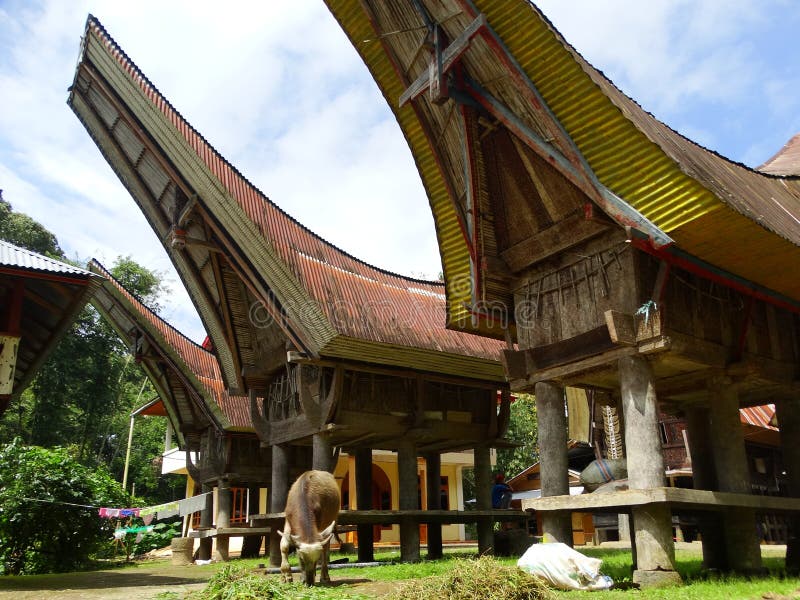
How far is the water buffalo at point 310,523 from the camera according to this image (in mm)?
9625

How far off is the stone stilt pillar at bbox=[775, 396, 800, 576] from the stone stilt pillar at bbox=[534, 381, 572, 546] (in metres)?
3.28

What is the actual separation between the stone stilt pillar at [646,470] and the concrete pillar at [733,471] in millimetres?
1760

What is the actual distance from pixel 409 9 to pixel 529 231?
3.56 metres

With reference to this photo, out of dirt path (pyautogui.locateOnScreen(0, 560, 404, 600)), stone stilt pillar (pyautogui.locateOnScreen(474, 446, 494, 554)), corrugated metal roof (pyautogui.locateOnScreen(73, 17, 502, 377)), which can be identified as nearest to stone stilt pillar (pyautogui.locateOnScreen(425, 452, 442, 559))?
stone stilt pillar (pyautogui.locateOnScreen(474, 446, 494, 554))

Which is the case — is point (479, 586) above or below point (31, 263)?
below

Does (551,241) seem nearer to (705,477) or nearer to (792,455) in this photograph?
(705,477)

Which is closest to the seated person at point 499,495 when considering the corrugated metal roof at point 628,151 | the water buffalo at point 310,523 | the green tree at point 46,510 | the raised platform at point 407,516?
the raised platform at point 407,516

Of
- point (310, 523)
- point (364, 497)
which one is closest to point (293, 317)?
point (310, 523)

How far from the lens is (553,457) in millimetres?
9406

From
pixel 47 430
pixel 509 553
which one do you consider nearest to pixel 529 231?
pixel 509 553

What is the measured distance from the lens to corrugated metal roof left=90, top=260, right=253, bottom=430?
20.2 meters

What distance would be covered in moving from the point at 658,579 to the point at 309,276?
7.96 meters

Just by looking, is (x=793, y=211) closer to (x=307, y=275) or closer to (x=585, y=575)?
(x=585, y=575)

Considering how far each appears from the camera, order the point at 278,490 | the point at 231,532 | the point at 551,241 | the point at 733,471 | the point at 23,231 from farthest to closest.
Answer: the point at 23,231 → the point at 231,532 → the point at 278,490 → the point at 551,241 → the point at 733,471
